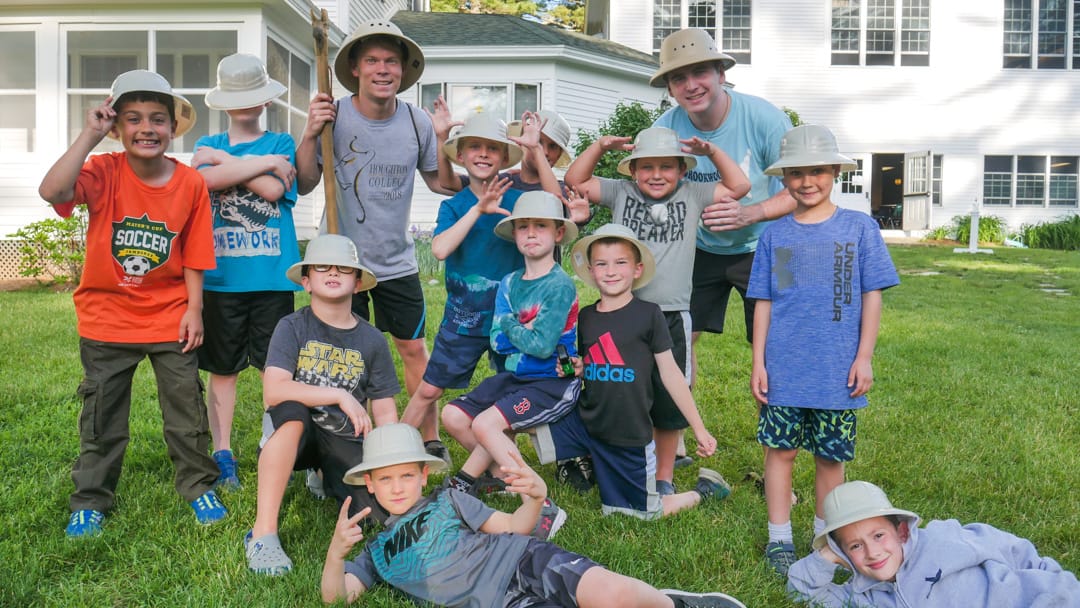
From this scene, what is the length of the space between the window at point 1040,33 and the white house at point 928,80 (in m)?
0.03

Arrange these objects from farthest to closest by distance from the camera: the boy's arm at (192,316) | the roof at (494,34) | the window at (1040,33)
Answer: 1. the window at (1040,33)
2. the roof at (494,34)
3. the boy's arm at (192,316)

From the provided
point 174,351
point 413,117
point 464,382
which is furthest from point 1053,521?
point 174,351

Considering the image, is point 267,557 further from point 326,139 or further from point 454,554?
point 326,139

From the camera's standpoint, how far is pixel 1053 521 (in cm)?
385

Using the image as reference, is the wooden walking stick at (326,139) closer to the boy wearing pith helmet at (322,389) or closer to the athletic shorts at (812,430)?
the boy wearing pith helmet at (322,389)

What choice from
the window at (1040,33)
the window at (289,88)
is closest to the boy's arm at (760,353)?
the window at (289,88)

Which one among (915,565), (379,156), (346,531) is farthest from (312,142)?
(915,565)

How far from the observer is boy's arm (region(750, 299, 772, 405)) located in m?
3.50

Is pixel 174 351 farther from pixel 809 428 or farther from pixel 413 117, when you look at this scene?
pixel 809 428

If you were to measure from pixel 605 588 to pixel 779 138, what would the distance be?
2543 mm

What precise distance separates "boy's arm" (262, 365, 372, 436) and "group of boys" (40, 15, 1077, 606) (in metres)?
0.01

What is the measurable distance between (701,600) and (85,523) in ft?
8.63

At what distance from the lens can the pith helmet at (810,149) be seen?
3.41m

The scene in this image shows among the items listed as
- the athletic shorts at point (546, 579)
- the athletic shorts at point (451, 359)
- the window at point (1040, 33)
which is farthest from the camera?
the window at point (1040, 33)
